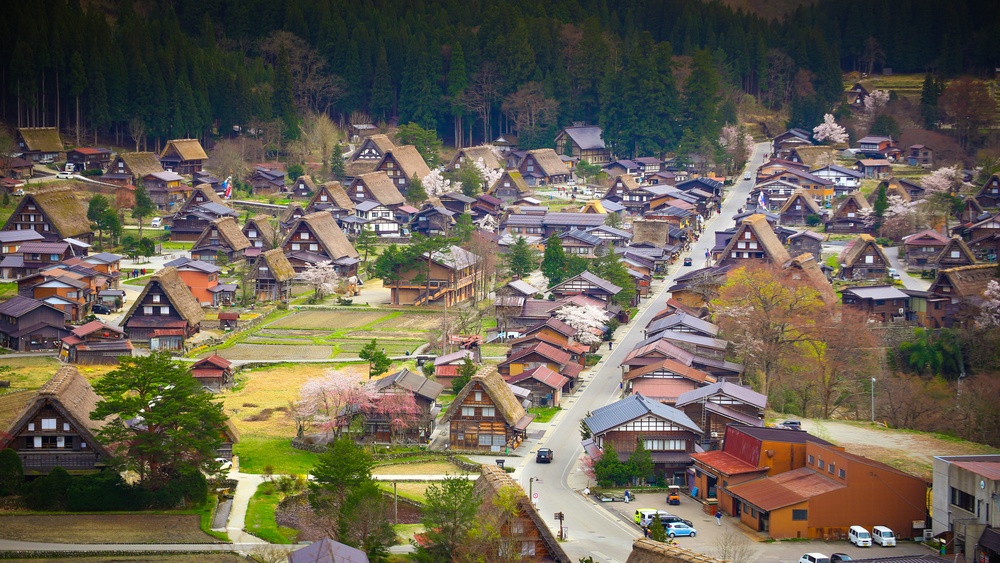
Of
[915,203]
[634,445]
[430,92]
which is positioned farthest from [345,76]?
[634,445]

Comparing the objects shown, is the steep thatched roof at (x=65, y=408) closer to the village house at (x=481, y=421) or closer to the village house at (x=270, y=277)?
the village house at (x=481, y=421)

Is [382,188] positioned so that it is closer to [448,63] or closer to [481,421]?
[448,63]

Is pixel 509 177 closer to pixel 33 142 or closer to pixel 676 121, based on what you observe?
pixel 676 121

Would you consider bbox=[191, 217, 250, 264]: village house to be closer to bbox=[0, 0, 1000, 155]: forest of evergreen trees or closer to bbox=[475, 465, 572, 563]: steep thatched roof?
bbox=[0, 0, 1000, 155]: forest of evergreen trees

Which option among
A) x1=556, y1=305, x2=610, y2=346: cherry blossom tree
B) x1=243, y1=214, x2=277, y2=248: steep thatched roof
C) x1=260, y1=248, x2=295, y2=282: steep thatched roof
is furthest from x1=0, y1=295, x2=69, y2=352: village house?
x1=556, y1=305, x2=610, y2=346: cherry blossom tree

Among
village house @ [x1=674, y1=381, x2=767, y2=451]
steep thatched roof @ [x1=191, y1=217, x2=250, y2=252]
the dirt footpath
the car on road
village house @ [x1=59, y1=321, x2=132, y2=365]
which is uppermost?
steep thatched roof @ [x1=191, y1=217, x2=250, y2=252]

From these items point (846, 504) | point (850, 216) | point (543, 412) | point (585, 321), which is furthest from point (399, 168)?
point (846, 504)
